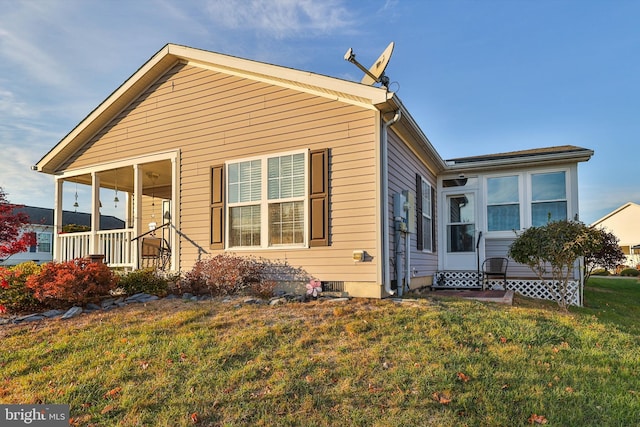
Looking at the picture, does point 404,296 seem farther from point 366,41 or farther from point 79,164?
point 79,164

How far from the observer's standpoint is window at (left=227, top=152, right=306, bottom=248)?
24.2ft

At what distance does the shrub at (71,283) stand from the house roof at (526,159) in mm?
8290

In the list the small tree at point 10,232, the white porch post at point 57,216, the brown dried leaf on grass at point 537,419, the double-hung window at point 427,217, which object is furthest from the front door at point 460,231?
the white porch post at point 57,216

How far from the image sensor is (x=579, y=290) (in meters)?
8.88

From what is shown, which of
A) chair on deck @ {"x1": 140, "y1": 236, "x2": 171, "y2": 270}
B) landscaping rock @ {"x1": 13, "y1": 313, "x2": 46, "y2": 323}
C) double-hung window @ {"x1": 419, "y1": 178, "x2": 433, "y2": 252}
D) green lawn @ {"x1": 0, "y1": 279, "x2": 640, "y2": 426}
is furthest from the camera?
chair on deck @ {"x1": 140, "y1": 236, "x2": 171, "y2": 270}

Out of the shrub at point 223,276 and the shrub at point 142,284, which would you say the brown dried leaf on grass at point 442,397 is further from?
the shrub at point 142,284

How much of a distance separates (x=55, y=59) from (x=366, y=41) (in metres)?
7.78

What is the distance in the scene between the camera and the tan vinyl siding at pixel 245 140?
6.86m

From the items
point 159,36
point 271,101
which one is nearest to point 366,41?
point 271,101

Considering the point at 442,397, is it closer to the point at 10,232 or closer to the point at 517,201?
the point at 517,201

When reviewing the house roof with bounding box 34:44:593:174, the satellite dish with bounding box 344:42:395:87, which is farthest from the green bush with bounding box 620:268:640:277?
the satellite dish with bounding box 344:42:395:87

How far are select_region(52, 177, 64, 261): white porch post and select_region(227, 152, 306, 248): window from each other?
562cm

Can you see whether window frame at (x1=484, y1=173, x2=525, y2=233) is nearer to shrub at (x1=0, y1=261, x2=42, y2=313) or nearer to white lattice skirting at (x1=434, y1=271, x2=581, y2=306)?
white lattice skirting at (x1=434, y1=271, x2=581, y2=306)

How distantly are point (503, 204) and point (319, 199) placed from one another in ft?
18.5
